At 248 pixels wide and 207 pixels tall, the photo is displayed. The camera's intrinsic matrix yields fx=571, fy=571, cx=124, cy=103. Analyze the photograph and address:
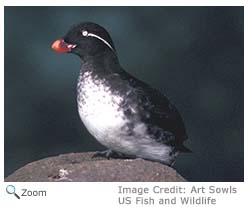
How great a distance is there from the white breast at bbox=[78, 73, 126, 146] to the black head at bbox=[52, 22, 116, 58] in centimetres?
16

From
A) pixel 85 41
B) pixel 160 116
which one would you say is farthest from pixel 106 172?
pixel 85 41

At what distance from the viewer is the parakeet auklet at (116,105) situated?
203 cm

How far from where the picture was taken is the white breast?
79.3 inches

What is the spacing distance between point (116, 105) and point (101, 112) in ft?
0.20

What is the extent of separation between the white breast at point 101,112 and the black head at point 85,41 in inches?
6.4

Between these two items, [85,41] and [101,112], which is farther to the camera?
[85,41]

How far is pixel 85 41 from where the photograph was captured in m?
2.16
